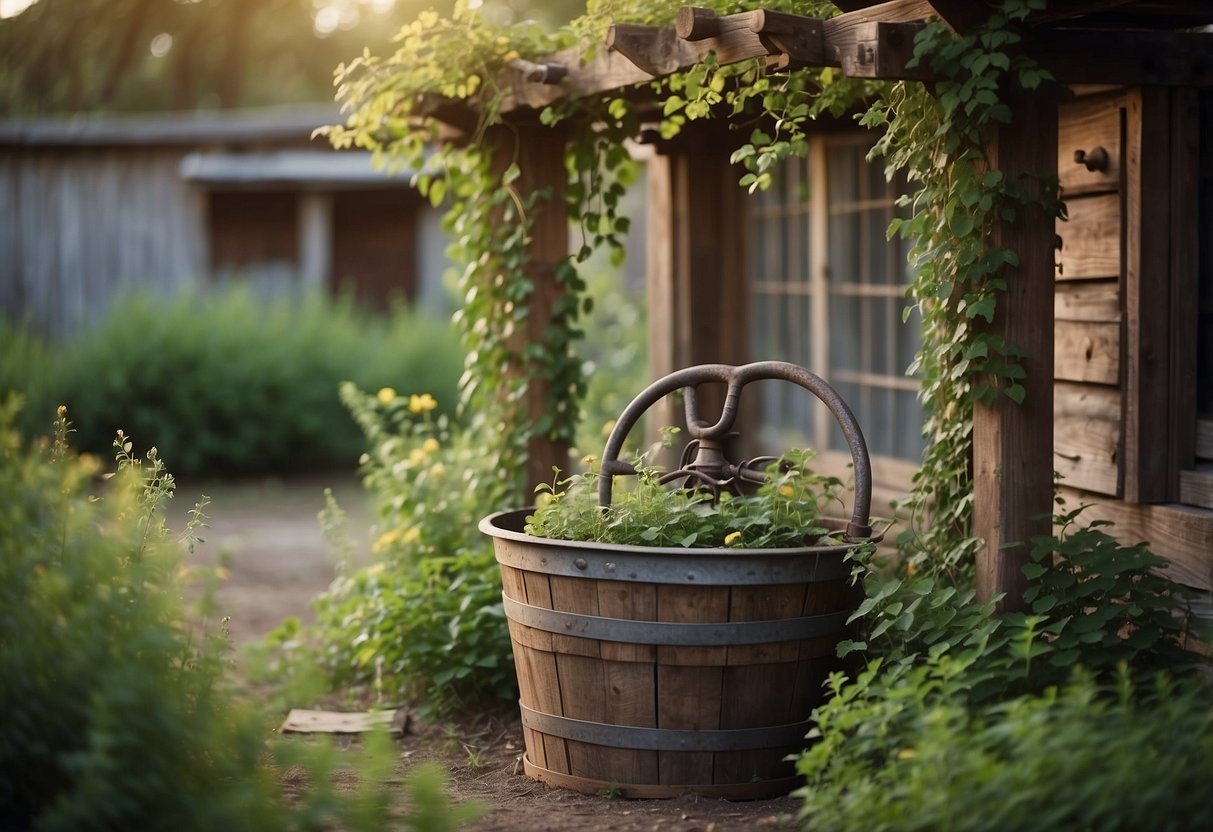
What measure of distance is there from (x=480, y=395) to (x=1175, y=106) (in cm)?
297

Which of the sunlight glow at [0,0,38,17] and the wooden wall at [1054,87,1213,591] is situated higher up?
the sunlight glow at [0,0,38,17]

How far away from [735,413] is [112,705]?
2117mm

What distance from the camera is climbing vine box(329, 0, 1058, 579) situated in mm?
3549

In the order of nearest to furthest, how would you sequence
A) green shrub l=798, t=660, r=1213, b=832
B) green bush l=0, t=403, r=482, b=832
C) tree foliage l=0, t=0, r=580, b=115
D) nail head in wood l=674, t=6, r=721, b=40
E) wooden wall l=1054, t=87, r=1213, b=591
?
green bush l=0, t=403, r=482, b=832 → green shrub l=798, t=660, r=1213, b=832 → nail head in wood l=674, t=6, r=721, b=40 → wooden wall l=1054, t=87, r=1213, b=591 → tree foliage l=0, t=0, r=580, b=115

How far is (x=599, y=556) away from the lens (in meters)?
3.65

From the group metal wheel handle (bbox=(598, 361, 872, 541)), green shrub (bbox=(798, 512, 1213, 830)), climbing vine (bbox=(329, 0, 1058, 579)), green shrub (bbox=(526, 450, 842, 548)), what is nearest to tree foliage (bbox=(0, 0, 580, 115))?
climbing vine (bbox=(329, 0, 1058, 579))

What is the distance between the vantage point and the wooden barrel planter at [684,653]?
11.8 feet

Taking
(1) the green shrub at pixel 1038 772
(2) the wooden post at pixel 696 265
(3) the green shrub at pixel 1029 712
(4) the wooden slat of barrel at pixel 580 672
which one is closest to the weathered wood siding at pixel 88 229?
(2) the wooden post at pixel 696 265

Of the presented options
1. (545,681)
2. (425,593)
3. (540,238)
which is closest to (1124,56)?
(540,238)

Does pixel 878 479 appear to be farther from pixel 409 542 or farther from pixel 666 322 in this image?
pixel 409 542

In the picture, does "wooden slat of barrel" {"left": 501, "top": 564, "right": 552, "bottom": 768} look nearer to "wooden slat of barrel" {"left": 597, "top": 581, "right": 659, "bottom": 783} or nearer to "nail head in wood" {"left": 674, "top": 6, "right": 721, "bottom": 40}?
"wooden slat of barrel" {"left": 597, "top": 581, "right": 659, "bottom": 783}

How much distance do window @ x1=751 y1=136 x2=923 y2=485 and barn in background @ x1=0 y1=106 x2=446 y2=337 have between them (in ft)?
20.5

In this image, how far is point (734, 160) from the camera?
3.94 m

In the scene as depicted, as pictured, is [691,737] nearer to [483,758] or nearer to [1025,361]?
[483,758]
